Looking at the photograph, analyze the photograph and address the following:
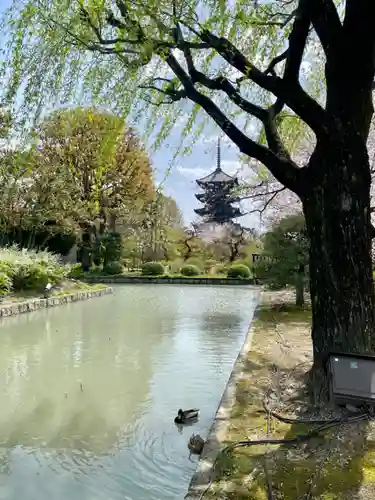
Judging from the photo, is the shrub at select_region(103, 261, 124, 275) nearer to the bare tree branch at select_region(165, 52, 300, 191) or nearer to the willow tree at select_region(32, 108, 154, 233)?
the willow tree at select_region(32, 108, 154, 233)

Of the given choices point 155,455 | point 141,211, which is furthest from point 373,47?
point 141,211

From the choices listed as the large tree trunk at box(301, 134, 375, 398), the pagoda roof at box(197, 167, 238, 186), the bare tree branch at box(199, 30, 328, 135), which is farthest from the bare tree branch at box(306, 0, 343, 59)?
the pagoda roof at box(197, 167, 238, 186)

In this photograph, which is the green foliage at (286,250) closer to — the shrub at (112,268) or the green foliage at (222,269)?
the shrub at (112,268)

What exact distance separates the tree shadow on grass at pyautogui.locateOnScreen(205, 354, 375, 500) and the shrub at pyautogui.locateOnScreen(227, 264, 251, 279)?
17097mm

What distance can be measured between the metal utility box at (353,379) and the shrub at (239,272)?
17538mm

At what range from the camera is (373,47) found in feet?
11.2

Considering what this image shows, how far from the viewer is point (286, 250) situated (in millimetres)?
9102

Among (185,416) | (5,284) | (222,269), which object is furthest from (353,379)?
(222,269)

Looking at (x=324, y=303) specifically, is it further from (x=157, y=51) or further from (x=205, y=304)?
(x=205, y=304)

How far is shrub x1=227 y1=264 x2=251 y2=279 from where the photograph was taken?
20797 mm

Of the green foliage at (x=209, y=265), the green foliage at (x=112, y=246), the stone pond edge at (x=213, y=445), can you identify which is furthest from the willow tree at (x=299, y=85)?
the green foliage at (x=209, y=265)

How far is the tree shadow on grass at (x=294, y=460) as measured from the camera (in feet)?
7.42

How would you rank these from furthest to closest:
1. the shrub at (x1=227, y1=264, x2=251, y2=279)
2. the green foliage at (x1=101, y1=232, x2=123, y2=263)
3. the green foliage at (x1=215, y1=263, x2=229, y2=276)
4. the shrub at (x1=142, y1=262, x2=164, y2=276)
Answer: the green foliage at (x1=215, y1=263, x2=229, y2=276)
the green foliage at (x1=101, y1=232, x2=123, y2=263)
the shrub at (x1=142, y1=262, x2=164, y2=276)
the shrub at (x1=227, y1=264, x2=251, y2=279)

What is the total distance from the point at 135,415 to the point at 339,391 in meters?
1.58
